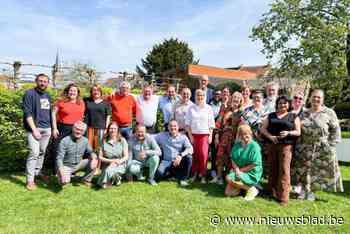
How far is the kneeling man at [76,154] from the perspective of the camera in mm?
5070

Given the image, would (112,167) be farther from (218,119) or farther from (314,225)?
(314,225)

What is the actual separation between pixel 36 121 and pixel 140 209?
92.3 inches

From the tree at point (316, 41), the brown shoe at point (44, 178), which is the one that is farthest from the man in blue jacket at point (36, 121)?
the tree at point (316, 41)

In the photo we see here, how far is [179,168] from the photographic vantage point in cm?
575

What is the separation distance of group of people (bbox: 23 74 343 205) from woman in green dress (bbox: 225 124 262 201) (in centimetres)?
2

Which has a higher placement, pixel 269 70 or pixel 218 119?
pixel 269 70

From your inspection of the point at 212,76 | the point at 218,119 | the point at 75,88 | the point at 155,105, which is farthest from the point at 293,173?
the point at 212,76

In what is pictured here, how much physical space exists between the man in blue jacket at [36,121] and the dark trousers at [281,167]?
3.79 m

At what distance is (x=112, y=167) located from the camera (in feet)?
17.1

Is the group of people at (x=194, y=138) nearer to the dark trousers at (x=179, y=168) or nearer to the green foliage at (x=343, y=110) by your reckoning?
the dark trousers at (x=179, y=168)

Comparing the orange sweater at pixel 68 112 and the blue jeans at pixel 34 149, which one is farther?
the orange sweater at pixel 68 112

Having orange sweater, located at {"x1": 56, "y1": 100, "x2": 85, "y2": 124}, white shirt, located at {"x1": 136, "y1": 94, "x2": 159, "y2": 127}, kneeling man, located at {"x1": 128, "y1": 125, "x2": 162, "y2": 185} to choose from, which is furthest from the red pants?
orange sweater, located at {"x1": 56, "y1": 100, "x2": 85, "y2": 124}

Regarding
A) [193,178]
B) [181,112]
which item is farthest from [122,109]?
[193,178]

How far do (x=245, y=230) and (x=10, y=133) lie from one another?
16.2 feet
